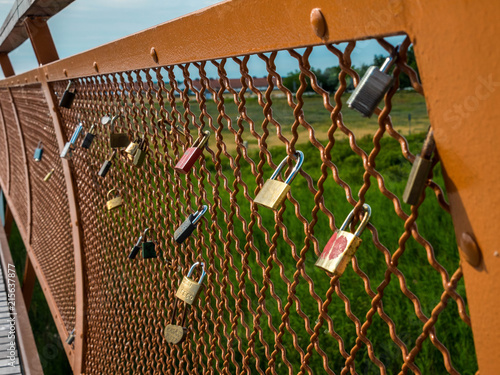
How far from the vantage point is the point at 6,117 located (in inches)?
259

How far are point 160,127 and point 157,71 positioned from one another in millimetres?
185

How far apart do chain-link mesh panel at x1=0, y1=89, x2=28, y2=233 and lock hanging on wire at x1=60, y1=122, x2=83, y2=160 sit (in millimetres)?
2571

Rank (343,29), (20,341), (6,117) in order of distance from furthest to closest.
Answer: (6,117) < (20,341) < (343,29)

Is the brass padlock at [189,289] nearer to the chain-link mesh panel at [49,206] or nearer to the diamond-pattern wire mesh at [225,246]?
the diamond-pattern wire mesh at [225,246]

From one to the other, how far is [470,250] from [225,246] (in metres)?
0.87

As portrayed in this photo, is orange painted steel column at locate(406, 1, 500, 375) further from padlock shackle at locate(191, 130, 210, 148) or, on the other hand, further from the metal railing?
padlock shackle at locate(191, 130, 210, 148)

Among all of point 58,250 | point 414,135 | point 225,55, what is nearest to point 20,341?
point 58,250

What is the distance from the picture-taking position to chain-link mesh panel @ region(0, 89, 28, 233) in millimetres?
5660

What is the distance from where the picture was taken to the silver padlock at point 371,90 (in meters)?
0.71

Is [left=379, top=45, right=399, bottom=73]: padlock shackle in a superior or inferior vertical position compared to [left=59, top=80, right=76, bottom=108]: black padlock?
inferior

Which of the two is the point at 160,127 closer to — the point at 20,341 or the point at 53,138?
the point at 53,138

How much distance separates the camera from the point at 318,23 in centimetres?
79

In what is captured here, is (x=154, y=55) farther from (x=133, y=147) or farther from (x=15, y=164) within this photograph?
(x=15, y=164)

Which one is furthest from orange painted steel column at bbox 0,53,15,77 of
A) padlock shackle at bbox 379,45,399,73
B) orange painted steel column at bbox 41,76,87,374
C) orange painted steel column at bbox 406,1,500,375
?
orange painted steel column at bbox 406,1,500,375
